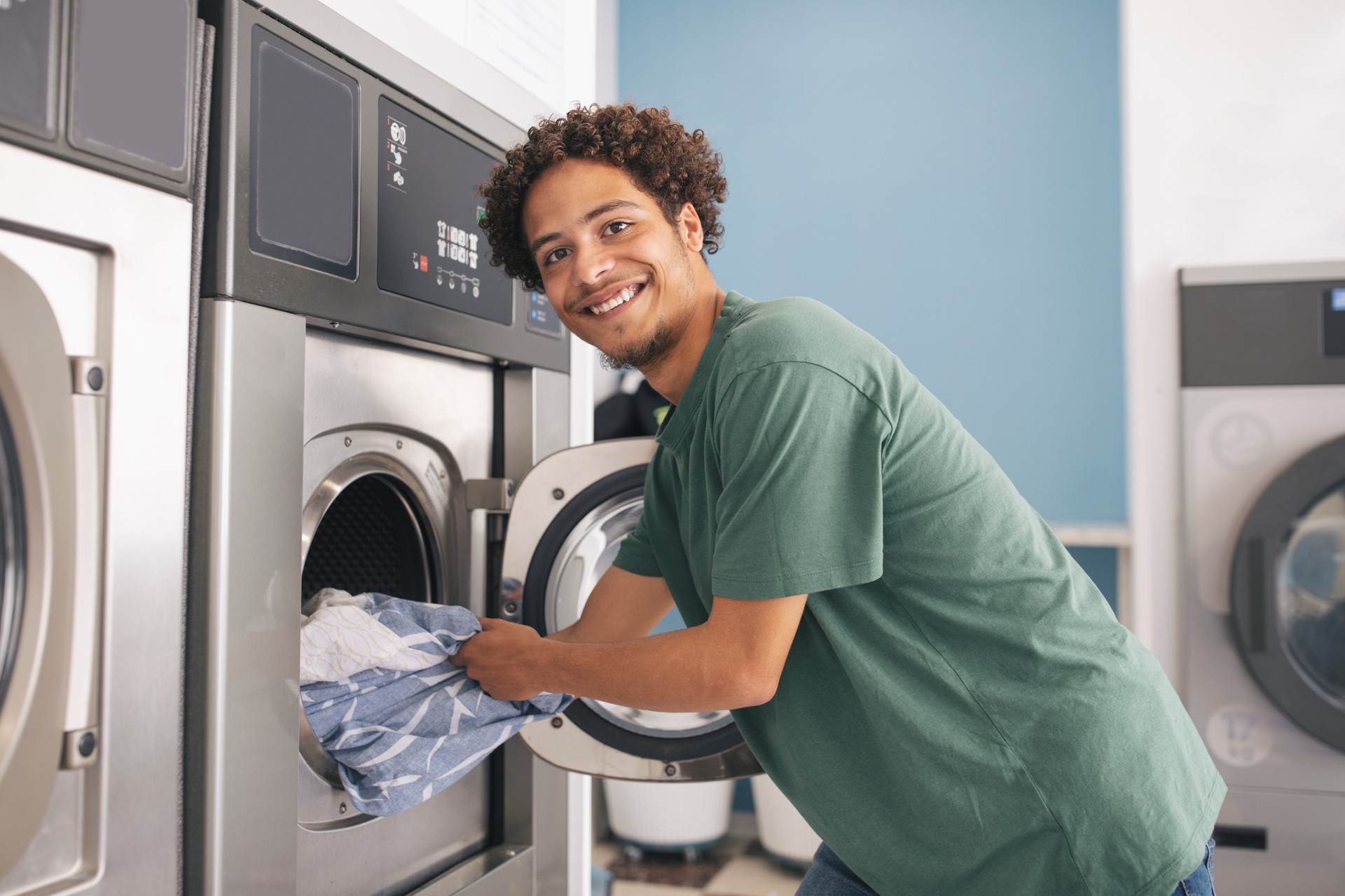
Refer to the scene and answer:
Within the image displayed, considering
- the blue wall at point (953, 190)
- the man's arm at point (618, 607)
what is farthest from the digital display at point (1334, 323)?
the man's arm at point (618, 607)

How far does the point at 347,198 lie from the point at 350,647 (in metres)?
0.48

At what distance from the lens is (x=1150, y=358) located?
2121 millimetres

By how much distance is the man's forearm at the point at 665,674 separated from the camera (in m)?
0.93

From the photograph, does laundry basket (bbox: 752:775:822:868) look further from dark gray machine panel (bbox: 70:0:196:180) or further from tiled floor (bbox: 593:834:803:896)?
dark gray machine panel (bbox: 70:0:196:180)

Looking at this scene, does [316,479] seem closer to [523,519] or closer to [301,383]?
[301,383]

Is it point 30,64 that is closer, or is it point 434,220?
point 30,64

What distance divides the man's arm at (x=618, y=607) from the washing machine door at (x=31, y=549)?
24.7 inches

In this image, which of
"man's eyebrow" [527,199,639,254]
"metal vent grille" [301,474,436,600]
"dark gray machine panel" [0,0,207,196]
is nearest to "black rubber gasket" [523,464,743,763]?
"metal vent grille" [301,474,436,600]

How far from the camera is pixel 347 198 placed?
3.54 feet

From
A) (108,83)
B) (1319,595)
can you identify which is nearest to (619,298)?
(108,83)

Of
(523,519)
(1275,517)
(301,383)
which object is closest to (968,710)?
(523,519)

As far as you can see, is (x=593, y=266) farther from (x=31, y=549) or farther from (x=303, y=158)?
(x=31, y=549)

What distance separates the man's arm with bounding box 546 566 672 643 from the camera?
1.29 metres

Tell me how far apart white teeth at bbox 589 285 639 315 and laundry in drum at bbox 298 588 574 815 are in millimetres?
391
